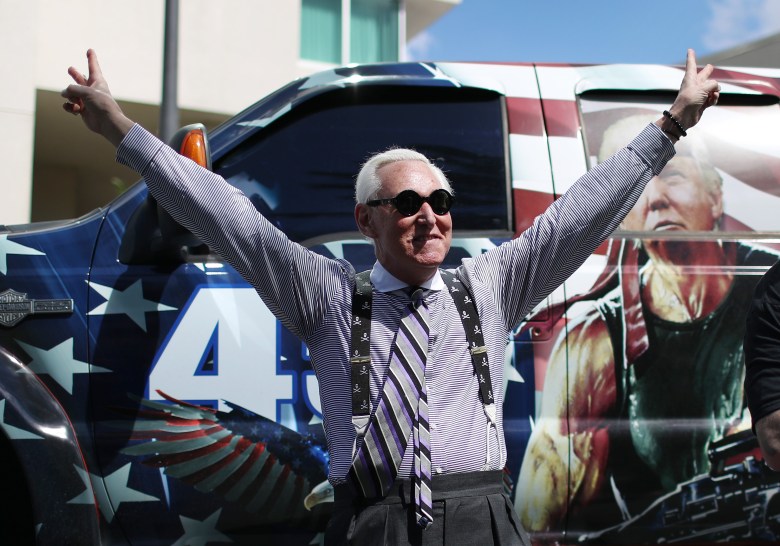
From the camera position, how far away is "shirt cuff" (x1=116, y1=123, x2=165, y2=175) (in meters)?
1.83

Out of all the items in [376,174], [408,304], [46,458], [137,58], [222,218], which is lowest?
[46,458]

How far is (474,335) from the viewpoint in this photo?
1.87 metres

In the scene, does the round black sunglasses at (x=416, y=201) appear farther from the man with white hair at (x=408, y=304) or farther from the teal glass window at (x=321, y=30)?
the teal glass window at (x=321, y=30)

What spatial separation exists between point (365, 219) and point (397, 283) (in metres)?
0.20

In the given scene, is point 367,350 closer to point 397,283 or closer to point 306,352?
point 397,283

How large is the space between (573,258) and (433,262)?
1.20 feet

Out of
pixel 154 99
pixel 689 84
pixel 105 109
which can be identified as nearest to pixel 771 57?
pixel 154 99

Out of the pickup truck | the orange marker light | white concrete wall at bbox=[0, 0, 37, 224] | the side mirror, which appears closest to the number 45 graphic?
the pickup truck

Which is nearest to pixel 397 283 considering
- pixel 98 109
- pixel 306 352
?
pixel 98 109

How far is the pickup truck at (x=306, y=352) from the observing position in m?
2.85

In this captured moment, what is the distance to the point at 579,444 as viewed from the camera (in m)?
2.95

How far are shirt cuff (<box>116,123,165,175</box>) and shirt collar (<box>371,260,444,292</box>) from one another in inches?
21.6

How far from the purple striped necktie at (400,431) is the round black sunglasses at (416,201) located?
0.27 metres

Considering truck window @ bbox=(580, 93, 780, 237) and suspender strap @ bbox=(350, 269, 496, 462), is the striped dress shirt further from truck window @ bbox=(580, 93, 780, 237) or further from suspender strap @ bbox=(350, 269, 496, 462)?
truck window @ bbox=(580, 93, 780, 237)
